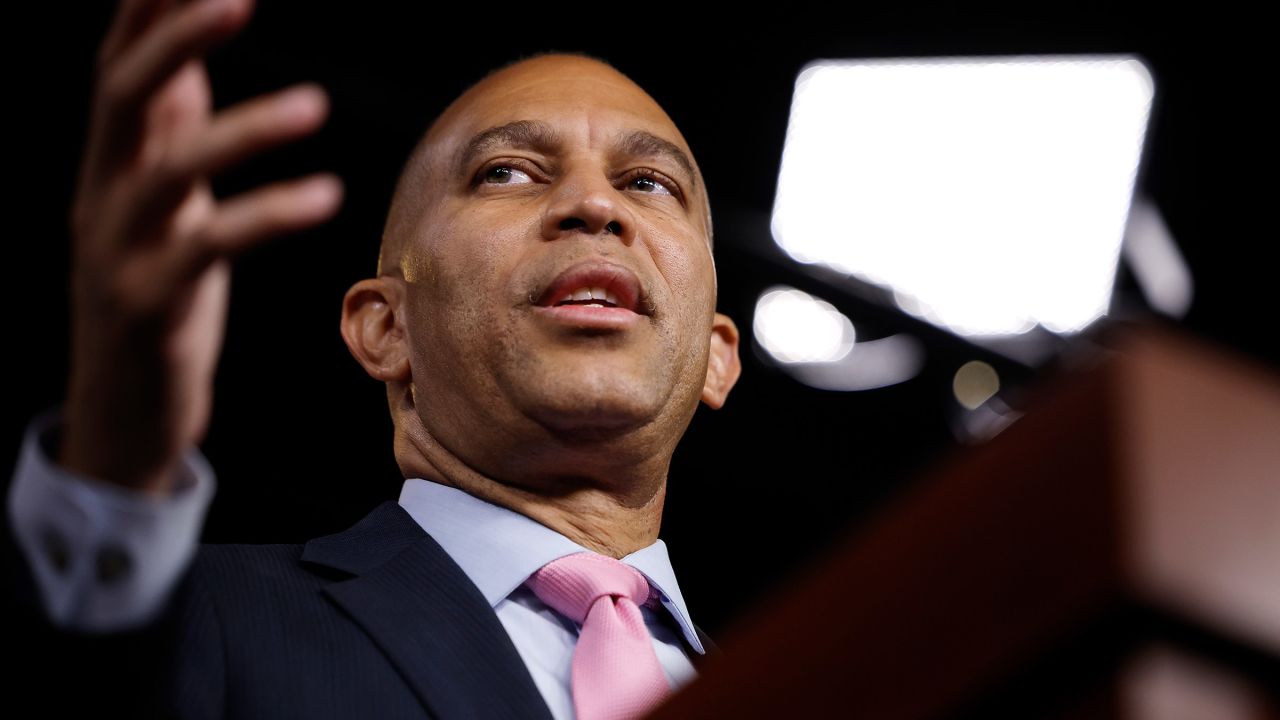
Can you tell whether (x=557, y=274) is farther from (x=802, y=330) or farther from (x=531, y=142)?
(x=802, y=330)

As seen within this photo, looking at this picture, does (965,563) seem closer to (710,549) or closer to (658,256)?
(658,256)

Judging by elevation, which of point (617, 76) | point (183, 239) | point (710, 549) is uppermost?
point (183, 239)

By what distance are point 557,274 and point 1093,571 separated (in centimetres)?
102

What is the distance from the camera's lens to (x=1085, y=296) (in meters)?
2.81

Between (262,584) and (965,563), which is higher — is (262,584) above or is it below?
below

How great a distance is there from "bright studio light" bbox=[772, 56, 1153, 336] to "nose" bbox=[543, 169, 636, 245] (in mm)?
1290

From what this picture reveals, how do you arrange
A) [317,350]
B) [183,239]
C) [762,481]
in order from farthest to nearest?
[762,481], [317,350], [183,239]

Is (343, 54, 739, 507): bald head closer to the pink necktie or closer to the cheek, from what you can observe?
the cheek

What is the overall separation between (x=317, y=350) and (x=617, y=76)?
46.3 inches

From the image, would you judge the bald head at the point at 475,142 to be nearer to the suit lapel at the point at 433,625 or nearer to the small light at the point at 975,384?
the suit lapel at the point at 433,625

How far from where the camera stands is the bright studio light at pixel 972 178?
9.13 ft

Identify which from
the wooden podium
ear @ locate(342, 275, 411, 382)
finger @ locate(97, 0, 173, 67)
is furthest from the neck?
the wooden podium

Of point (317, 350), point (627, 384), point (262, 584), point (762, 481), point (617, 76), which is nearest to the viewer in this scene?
point (262, 584)

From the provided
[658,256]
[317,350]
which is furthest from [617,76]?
[317,350]
